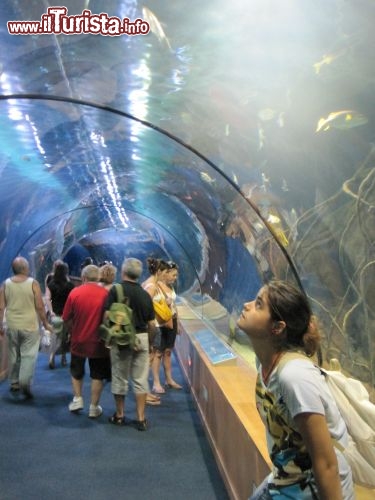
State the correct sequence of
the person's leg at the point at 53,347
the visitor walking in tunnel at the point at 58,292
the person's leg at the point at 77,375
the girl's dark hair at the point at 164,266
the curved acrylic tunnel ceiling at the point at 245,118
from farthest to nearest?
the person's leg at the point at 53,347, the visitor walking in tunnel at the point at 58,292, the girl's dark hair at the point at 164,266, the person's leg at the point at 77,375, the curved acrylic tunnel ceiling at the point at 245,118

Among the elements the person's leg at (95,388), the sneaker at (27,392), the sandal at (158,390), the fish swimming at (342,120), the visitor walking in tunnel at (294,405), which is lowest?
the sandal at (158,390)

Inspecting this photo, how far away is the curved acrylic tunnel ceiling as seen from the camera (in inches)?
168

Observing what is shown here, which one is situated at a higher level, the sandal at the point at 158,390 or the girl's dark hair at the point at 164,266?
the girl's dark hair at the point at 164,266

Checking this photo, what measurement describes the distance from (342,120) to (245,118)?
5.62 ft

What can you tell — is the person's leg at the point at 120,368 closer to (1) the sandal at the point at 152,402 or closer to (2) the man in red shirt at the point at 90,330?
(2) the man in red shirt at the point at 90,330

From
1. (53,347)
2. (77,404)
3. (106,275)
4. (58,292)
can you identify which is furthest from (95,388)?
(53,347)

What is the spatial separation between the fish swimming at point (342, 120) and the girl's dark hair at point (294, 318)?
2.12m

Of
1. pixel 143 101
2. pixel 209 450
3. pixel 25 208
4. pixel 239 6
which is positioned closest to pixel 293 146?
pixel 239 6

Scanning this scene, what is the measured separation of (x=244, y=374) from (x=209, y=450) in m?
1.02

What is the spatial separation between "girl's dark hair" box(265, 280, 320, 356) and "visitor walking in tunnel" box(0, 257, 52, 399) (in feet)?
20.4

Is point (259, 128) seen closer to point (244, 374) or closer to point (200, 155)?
point (200, 155)

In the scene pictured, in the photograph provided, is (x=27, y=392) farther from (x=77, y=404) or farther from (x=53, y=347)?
(x=53, y=347)

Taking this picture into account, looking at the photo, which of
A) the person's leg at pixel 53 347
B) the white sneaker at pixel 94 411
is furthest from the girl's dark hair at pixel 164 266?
the person's leg at pixel 53 347

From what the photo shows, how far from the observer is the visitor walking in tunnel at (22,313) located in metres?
8.07
